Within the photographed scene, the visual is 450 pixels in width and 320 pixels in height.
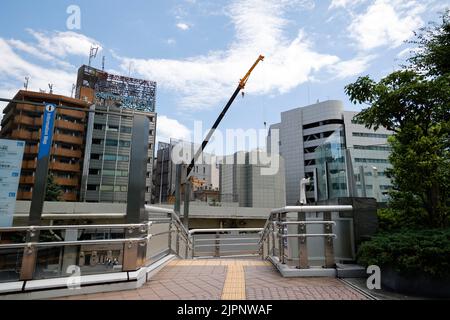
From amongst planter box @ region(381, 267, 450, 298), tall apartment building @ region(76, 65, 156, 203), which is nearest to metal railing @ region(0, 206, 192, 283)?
planter box @ region(381, 267, 450, 298)

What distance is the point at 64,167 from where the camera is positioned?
38969mm

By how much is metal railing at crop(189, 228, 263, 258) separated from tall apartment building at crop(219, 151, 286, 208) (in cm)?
3603

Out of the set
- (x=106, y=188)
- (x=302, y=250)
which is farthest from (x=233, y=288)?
(x=106, y=188)

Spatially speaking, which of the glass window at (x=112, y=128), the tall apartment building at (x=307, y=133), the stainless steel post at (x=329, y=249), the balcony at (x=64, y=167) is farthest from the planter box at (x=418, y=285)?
the tall apartment building at (x=307, y=133)

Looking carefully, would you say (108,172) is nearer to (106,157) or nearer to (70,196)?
(106,157)

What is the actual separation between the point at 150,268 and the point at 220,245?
4.77 meters

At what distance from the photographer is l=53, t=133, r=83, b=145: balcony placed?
128 ft

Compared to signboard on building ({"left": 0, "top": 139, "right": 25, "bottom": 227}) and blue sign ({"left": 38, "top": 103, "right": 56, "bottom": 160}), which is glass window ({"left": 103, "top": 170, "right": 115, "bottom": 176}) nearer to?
blue sign ({"left": 38, "top": 103, "right": 56, "bottom": 160})

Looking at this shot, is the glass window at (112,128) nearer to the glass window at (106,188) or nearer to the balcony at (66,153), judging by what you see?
the balcony at (66,153)

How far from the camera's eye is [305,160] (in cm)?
5703

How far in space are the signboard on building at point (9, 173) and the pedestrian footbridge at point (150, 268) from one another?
35cm

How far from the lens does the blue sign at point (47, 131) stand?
4147mm
